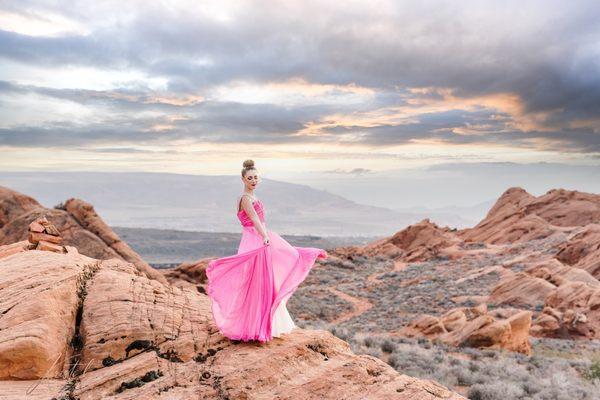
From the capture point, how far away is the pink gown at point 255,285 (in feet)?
25.4

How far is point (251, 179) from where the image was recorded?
8.54 metres

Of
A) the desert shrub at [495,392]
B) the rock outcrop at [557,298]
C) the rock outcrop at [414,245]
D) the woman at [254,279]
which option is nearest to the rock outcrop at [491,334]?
the rock outcrop at [557,298]

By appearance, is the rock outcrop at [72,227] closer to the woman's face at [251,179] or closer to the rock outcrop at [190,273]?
the rock outcrop at [190,273]

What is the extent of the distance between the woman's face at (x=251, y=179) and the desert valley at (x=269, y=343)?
2571mm

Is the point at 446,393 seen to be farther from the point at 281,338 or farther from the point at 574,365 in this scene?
the point at 574,365

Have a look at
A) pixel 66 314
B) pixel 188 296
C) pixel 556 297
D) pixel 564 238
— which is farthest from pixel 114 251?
pixel 564 238

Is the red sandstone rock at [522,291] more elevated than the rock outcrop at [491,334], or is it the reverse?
the rock outcrop at [491,334]

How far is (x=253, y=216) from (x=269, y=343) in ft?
7.00

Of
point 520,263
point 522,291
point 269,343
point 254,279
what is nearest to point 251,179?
point 254,279

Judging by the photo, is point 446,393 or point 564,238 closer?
point 446,393

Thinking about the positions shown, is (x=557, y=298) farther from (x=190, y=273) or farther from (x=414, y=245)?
(x=414, y=245)

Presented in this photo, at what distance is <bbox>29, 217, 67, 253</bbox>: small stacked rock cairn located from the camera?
12980mm

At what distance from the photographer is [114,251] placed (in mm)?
25641

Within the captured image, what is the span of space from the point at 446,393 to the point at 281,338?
Result: 8.83 ft
